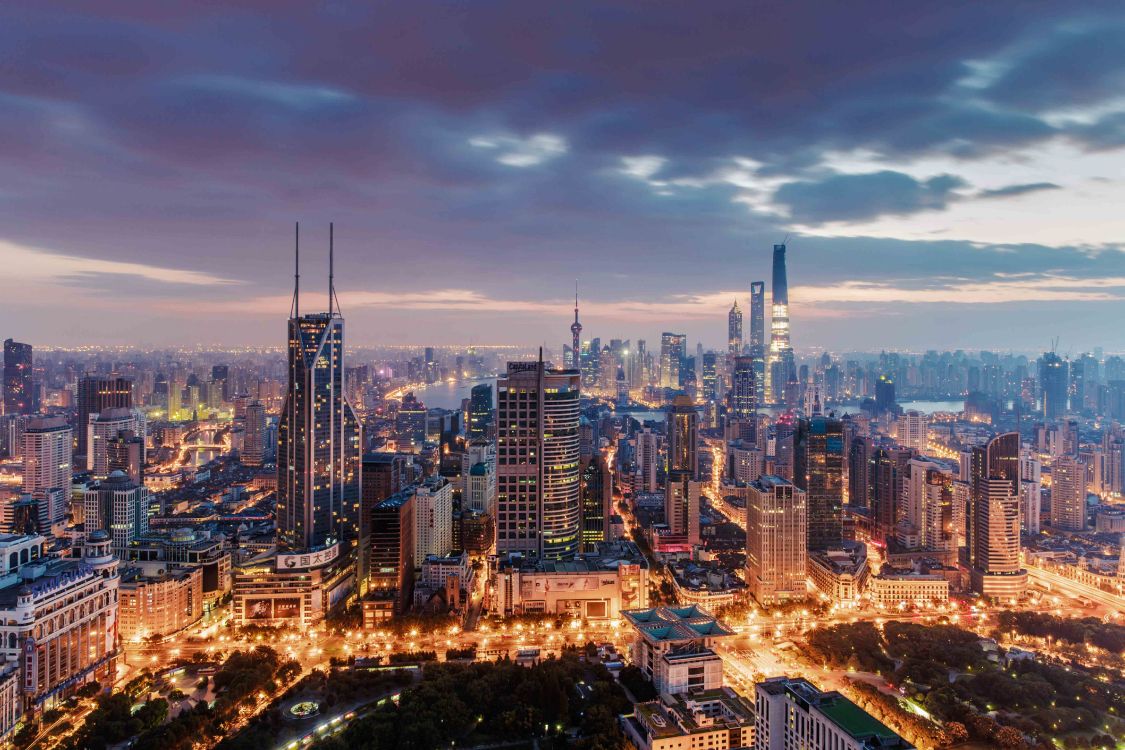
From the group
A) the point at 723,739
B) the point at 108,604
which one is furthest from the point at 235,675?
the point at 723,739

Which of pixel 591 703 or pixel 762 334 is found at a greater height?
pixel 762 334

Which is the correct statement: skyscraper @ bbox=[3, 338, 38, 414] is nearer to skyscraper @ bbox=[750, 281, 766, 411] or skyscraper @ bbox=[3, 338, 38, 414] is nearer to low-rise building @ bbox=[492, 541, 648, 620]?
low-rise building @ bbox=[492, 541, 648, 620]

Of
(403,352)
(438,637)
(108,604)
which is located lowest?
(438,637)

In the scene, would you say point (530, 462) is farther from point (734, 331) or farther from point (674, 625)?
point (734, 331)

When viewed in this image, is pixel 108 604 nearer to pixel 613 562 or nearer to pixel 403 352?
pixel 613 562

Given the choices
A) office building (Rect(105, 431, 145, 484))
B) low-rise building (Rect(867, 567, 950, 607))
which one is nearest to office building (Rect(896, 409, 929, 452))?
low-rise building (Rect(867, 567, 950, 607))

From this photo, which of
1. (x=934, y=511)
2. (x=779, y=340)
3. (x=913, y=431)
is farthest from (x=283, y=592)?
(x=779, y=340)
